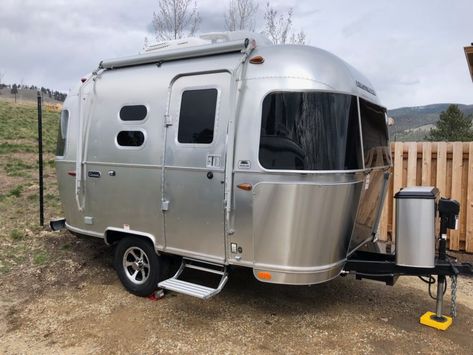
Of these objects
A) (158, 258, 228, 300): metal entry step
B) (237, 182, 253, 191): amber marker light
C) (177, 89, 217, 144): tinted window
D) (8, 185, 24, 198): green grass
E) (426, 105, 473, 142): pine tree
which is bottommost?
(158, 258, 228, 300): metal entry step

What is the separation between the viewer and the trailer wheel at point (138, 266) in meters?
5.16

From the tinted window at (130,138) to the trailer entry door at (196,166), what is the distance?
0.42 m

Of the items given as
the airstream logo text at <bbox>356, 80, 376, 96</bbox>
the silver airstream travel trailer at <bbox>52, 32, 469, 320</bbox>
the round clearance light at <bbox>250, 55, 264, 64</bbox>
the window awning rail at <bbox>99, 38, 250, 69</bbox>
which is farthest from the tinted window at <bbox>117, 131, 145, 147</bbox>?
the airstream logo text at <bbox>356, 80, 376, 96</bbox>

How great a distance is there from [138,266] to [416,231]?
126 inches

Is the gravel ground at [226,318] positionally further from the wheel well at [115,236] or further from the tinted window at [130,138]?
the tinted window at [130,138]

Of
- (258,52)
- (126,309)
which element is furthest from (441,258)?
(126,309)

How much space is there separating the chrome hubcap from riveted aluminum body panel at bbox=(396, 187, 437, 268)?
2.90m

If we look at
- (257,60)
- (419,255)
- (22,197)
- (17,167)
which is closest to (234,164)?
(257,60)

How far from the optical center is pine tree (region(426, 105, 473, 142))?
79.3 ft

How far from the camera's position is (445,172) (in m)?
7.26

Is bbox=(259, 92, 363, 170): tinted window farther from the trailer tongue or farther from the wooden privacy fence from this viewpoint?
the wooden privacy fence

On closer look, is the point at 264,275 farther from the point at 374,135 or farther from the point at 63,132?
the point at 63,132

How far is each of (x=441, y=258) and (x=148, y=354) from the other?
118 inches

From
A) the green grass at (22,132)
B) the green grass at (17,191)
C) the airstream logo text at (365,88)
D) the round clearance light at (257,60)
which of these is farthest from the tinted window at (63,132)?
the green grass at (22,132)
